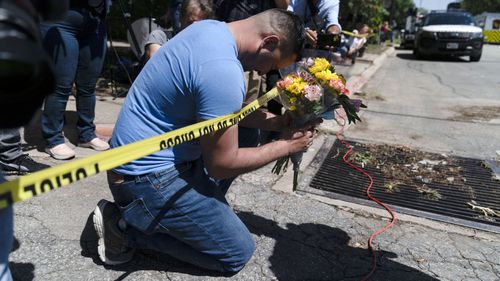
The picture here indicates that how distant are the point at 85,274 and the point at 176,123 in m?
0.97

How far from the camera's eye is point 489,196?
3562mm

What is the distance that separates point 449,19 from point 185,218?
52.8ft

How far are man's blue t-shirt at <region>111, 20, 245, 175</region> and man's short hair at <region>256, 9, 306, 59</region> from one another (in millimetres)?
209

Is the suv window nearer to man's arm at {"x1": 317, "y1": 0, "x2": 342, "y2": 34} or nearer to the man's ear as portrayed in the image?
man's arm at {"x1": 317, "y1": 0, "x2": 342, "y2": 34}

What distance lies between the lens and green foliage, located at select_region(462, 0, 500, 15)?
221 ft

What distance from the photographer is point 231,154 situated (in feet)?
6.97

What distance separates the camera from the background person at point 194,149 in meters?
2.03

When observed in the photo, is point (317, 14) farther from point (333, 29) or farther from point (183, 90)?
point (183, 90)

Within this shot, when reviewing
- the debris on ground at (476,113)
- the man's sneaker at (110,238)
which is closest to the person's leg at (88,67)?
the man's sneaker at (110,238)

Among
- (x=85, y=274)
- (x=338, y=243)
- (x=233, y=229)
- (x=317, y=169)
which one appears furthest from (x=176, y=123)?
(x=317, y=169)

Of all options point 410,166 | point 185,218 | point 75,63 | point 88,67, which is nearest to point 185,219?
point 185,218

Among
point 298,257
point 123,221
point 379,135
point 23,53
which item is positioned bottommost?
point 379,135

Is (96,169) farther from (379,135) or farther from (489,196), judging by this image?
(379,135)

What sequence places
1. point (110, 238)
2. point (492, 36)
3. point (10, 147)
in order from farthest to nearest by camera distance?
1. point (492, 36)
2. point (10, 147)
3. point (110, 238)
